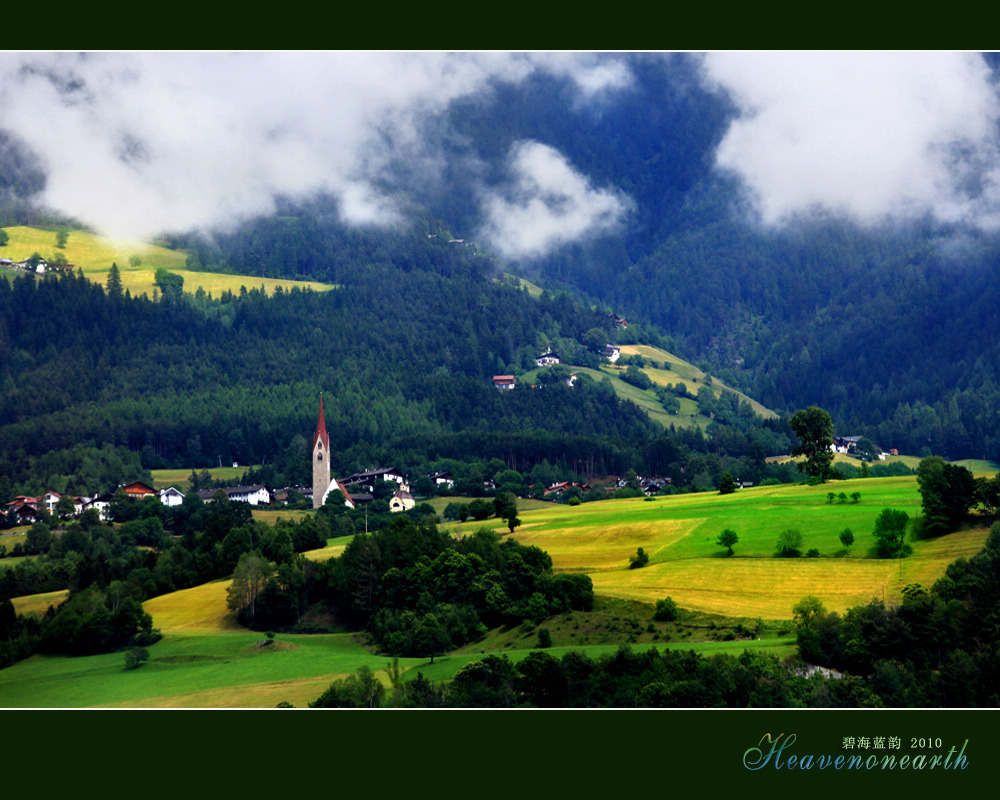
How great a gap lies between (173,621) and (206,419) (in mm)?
98395

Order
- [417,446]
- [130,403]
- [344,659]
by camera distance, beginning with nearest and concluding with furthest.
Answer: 1. [344,659]
2. [417,446]
3. [130,403]

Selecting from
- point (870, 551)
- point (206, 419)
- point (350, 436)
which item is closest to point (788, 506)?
point (870, 551)

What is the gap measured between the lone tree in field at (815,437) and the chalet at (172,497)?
7687 cm

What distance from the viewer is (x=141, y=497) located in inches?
5359

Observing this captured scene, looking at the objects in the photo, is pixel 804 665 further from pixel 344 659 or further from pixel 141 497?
pixel 141 497

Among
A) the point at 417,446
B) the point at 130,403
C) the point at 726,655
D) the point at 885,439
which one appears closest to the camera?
the point at 726,655

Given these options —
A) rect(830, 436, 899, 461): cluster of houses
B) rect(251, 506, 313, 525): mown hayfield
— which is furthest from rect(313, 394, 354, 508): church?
rect(830, 436, 899, 461): cluster of houses

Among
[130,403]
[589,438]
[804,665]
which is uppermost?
[130,403]

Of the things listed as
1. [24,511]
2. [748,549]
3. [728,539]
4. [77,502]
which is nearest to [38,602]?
[24,511]

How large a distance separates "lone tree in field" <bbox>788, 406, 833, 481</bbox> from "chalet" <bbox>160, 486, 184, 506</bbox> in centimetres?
7687

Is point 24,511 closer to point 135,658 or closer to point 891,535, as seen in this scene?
point 135,658

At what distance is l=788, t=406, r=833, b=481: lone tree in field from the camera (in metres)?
107

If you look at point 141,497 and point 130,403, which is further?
point 130,403

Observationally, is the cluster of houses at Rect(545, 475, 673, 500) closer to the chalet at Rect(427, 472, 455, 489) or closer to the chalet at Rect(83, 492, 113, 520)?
the chalet at Rect(427, 472, 455, 489)
